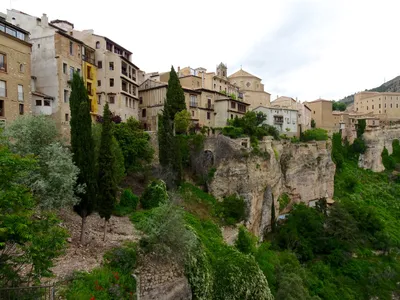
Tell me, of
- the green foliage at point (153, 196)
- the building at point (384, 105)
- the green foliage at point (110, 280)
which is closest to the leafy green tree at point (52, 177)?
the green foliage at point (110, 280)

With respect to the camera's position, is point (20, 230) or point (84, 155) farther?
point (84, 155)

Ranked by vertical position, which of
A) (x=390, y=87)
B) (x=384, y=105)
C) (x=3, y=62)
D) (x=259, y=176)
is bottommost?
(x=259, y=176)

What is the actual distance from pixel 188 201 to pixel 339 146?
4230cm

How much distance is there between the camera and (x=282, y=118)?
5875 cm

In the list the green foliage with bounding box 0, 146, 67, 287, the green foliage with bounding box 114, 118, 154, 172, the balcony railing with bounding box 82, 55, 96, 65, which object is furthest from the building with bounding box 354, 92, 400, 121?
the green foliage with bounding box 0, 146, 67, 287

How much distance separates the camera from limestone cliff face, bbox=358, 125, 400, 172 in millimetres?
61250

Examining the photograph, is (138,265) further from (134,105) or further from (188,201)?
(134,105)

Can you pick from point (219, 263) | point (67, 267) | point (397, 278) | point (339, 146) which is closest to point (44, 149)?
point (67, 267)

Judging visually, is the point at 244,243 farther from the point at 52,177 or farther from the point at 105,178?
the point at 52,177

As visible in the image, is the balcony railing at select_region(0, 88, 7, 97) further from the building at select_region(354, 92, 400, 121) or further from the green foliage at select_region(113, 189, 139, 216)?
the building at select_region(354, 92, 400, 121)

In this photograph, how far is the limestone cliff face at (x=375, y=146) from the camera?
6125 cm

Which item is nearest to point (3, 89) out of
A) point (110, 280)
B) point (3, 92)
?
point (3, 92)

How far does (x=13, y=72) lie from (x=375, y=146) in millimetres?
61101

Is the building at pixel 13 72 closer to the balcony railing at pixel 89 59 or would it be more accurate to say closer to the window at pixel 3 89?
the window at pixel 3 89
